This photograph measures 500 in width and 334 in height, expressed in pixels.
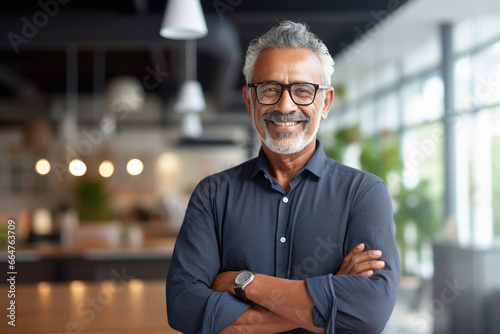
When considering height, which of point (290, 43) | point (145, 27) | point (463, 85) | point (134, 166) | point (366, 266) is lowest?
point (366, 266)

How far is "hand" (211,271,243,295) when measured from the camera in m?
1.63

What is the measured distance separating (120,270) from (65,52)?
494 cm

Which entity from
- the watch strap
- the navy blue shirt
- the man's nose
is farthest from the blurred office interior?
the man's nose

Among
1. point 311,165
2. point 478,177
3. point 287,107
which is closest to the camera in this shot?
point 287,107

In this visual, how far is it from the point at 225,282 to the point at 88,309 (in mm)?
1328

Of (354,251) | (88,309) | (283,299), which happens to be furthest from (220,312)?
(88,309)

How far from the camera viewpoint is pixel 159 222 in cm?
1186

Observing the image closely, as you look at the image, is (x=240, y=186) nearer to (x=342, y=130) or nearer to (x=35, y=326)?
(x=35, y=326)

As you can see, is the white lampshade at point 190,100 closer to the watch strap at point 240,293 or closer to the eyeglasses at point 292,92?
the eyeglasses at point 292,92

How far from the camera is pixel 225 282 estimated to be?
165cm

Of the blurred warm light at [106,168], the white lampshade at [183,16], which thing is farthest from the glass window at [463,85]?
the blurred warm light at [106,168]

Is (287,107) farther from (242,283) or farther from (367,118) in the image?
(367,118)

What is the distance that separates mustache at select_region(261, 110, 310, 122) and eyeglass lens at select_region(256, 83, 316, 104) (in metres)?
0.04

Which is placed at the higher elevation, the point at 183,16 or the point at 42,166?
the point at 183,16
